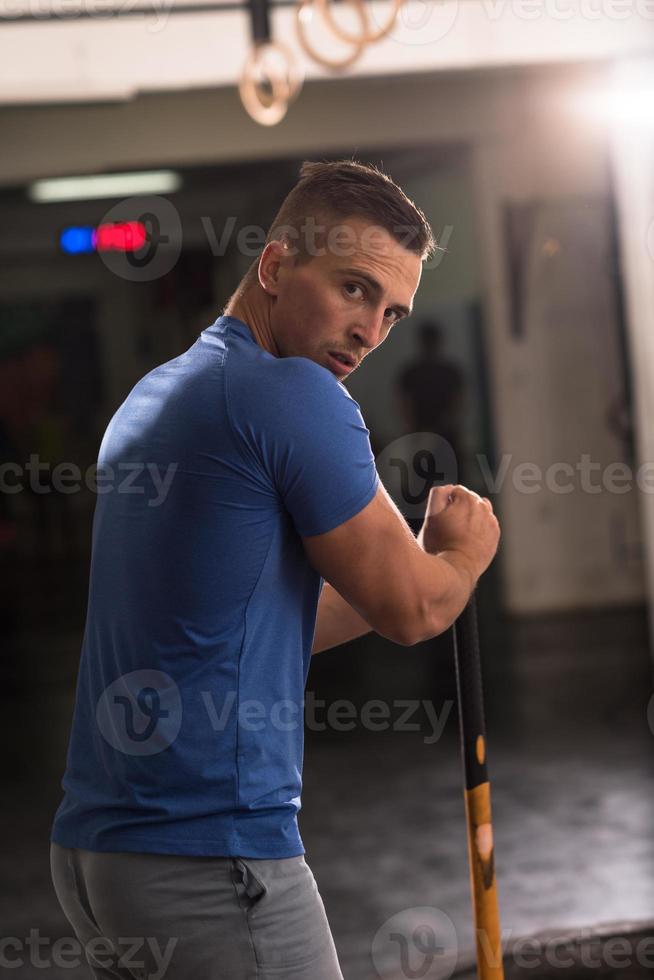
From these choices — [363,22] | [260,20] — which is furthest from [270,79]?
[363,22]

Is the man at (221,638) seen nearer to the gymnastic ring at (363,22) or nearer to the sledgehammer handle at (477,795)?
the sledgehammer handle at (477,795)

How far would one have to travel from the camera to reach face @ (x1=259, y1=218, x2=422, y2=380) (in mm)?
1362

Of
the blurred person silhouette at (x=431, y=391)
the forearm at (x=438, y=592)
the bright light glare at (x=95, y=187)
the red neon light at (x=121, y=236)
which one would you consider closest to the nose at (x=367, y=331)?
→ the forearm at (x=438, y=592)

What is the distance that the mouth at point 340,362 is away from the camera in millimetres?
1400

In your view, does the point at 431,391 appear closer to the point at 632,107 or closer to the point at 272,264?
the point at 632,107

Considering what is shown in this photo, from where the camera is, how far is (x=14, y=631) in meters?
8.12

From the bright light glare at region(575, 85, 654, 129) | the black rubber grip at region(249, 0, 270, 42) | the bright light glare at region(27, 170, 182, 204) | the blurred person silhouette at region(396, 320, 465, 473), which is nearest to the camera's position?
the black rubber grip at region(249, 0, 270, 42)

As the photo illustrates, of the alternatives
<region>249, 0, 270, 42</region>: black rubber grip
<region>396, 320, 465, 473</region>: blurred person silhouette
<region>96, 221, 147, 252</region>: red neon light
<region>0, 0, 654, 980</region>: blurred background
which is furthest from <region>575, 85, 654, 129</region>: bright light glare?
<region>96, 221, 147, 252</region>: red neon light

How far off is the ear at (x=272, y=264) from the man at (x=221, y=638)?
0.24ft

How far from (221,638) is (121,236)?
7.85m

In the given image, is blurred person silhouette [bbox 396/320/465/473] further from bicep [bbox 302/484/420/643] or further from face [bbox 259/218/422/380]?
bicep [bbox 302/484/420/643]

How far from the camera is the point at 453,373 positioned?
8398mm

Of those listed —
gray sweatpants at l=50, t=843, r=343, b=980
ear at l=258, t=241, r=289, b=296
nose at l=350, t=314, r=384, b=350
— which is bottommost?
gray sweatpants at l=50, t=843, r=343, b=980

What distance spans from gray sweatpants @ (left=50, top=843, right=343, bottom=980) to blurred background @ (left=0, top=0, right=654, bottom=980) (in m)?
0.75
